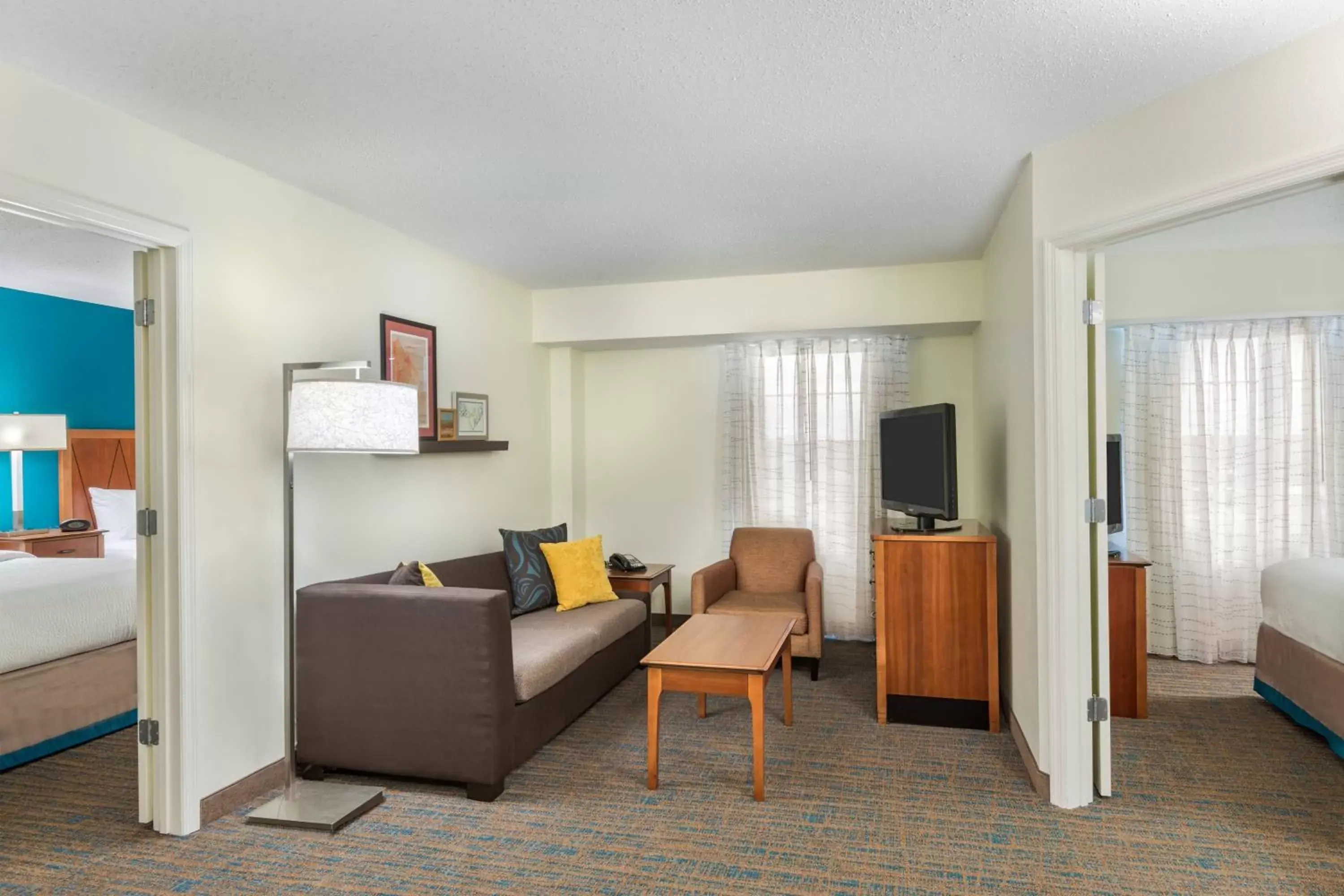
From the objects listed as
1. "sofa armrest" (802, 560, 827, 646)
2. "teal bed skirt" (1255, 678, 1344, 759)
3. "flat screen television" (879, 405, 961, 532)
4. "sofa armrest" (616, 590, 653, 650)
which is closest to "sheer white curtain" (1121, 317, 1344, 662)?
"teal bed skirt" (1255, 678, 1344, 759)

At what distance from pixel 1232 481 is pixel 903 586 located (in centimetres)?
241

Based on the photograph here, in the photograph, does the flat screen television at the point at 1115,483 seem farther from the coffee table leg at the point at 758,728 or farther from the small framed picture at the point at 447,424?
the small framed picture at the point at 447,424

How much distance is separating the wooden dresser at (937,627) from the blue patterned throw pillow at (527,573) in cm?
177

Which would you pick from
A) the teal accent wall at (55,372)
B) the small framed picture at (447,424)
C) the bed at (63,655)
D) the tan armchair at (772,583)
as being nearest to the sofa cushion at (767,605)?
the tan armchair at (772,583)

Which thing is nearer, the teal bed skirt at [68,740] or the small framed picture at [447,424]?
the teal bed skirt at [68,740]

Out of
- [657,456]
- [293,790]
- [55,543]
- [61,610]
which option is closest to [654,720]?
[293,790]

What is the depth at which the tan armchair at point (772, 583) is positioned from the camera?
4.67 m

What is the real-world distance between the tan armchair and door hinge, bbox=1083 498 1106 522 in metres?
1.85

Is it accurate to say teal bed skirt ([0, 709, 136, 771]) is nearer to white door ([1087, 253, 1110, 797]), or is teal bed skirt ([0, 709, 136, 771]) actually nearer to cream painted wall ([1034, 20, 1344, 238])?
white door ([1087, 253, 1110, 797])

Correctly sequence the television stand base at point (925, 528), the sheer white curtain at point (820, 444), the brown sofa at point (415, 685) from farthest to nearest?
the sheer white curtain at point (820, 444), the television stand base at point (925, 528), the brown sofa at point (415, 685)

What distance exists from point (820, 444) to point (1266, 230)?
2.68 meters

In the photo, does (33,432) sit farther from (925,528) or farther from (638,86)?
(925,528)

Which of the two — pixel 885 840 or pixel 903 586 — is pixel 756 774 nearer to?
pixel 885 840

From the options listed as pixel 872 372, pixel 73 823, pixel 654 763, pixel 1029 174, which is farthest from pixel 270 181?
pixel 872 372
